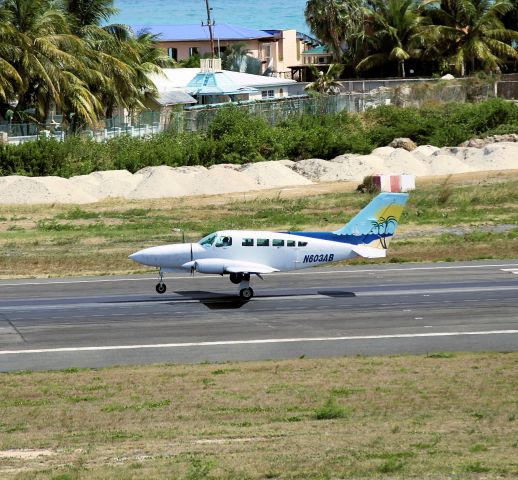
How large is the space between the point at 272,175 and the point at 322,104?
24.9 meters

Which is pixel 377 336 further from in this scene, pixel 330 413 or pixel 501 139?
pixel 501 139

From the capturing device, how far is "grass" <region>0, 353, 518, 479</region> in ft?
58.0

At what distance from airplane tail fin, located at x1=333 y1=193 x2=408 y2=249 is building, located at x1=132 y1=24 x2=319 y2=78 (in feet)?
375

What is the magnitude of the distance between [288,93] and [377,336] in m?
92.7

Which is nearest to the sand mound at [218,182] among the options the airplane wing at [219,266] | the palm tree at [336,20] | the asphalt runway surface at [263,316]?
the asphalt runway surface at [263,316]

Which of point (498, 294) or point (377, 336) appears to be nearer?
point (377, 336)

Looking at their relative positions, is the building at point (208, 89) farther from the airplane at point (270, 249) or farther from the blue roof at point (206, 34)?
the airplane at point (270, 249)

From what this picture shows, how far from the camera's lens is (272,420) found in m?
22.5

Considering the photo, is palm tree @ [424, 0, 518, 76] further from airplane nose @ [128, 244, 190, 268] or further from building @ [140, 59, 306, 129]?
airplane nose @ [128, 244, 190, 268]

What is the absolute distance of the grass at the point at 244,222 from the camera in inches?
1820

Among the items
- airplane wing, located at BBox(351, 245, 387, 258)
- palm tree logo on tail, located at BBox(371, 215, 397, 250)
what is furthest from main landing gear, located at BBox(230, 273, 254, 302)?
palm tree logo on tail, located at BBox(371, 215, 397, 250)

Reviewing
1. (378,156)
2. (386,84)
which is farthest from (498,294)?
(386,84)

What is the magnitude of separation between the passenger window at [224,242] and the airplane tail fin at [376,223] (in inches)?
145

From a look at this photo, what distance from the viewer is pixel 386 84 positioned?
4336 inches
